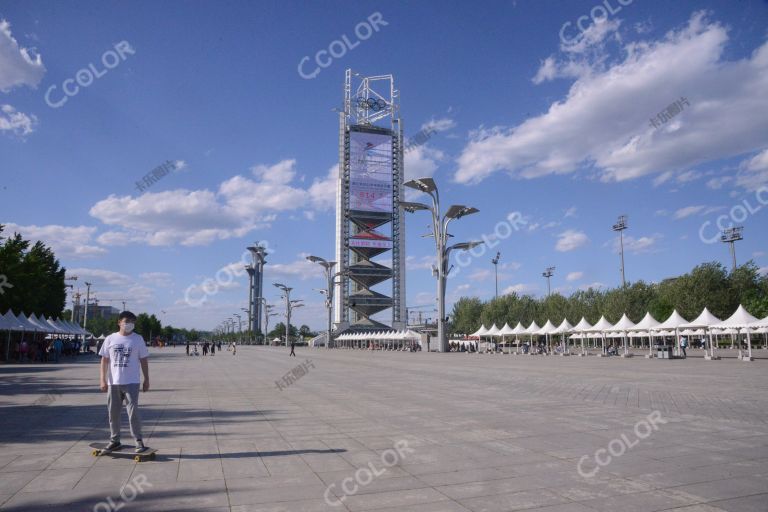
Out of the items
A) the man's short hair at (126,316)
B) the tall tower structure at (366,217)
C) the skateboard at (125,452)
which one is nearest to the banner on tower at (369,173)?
the tall tower structure at (366,217)

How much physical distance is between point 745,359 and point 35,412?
35266 mm

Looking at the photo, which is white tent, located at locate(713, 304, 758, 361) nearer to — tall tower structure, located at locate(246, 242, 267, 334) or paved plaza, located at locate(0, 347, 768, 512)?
paved plaza, located at locate(0, 347, 768, 512)

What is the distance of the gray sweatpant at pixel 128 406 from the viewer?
21.1ft

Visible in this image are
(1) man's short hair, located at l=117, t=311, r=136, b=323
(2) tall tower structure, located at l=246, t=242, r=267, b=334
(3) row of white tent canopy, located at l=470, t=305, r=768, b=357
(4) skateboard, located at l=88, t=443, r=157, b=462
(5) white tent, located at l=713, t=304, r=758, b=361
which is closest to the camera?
(4) skateboard, located at l=88, t=443, r=157, b=462

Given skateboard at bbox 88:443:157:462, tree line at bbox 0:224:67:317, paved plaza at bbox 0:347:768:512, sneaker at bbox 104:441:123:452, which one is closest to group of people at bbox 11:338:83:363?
tree line at bbox 0:224:67:317

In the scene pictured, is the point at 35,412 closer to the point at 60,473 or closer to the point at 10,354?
the point at 60,473

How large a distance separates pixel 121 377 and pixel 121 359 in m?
0.22

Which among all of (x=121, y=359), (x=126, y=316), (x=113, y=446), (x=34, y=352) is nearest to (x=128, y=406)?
(x=121, y=359)

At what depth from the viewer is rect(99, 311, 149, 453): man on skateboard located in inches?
255

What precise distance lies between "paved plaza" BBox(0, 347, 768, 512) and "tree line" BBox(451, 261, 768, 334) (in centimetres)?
5272

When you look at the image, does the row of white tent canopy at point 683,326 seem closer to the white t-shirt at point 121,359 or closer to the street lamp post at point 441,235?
the street lamp post at point 441,235

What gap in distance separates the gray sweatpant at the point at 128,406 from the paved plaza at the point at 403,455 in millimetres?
361

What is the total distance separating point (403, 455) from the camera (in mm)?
6594

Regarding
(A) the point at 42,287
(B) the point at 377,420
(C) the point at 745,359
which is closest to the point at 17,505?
(B) the point at 377,420
